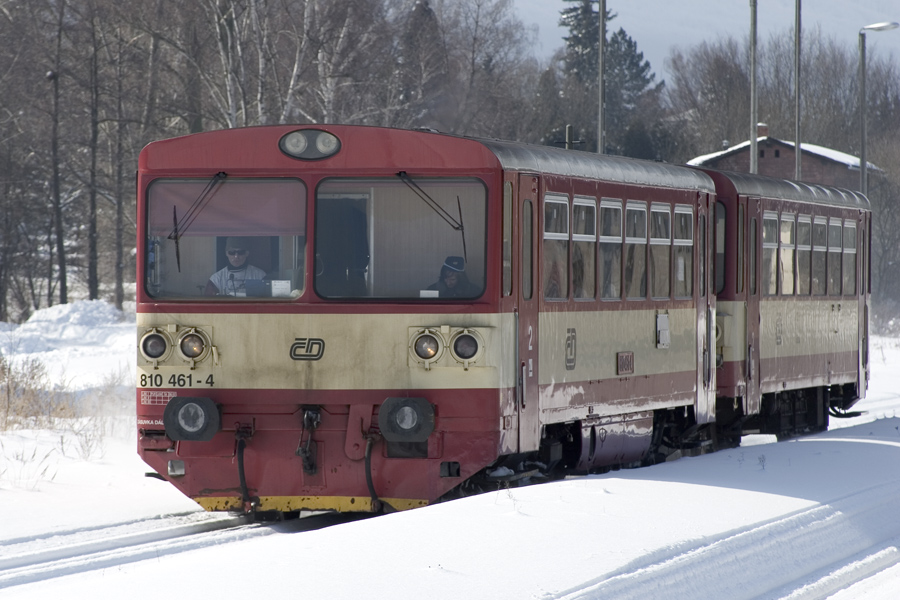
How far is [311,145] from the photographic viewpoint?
8.94 metres

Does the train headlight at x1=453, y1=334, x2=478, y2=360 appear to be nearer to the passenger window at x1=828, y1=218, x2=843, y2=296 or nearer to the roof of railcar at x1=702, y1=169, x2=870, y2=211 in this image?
the roof of railcar at x1=702, y1=169, x2=870, y2=211

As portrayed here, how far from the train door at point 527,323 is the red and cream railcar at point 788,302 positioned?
14.5ft

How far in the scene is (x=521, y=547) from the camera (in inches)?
268

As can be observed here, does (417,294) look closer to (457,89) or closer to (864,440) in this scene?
(864,440)

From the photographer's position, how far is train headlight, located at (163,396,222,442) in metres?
8.62

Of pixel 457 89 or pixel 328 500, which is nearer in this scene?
pixel 328 500

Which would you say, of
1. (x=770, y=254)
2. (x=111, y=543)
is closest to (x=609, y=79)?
(x=770, y=254)

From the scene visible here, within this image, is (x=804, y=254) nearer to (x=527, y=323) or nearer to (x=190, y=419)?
(x=527, y=323)

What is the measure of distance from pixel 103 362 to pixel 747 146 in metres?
42.6

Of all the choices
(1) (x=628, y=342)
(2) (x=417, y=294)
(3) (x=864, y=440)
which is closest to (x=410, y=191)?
(2) (x=417, y=294)

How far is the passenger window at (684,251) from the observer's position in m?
11.8

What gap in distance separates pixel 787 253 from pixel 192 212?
7.70 metres

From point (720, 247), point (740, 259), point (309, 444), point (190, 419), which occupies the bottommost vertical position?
point (309, 444)

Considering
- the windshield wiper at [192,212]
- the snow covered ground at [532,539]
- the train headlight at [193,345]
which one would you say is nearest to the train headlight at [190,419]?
the train headlight at [193,345]
